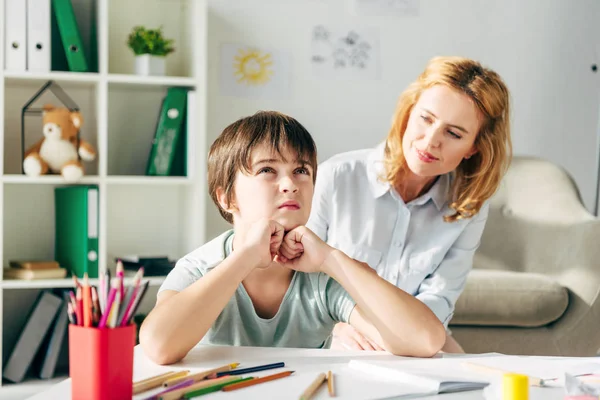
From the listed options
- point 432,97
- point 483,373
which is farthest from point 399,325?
point 432,97

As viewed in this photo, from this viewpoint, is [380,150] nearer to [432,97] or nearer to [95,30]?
[432,97]

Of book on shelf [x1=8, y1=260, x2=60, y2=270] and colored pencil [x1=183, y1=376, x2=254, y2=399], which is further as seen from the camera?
book on shelf [x1=8, y1=260, x2=60, y2=270]

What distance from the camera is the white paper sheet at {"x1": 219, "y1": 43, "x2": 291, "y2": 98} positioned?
10.2 feet

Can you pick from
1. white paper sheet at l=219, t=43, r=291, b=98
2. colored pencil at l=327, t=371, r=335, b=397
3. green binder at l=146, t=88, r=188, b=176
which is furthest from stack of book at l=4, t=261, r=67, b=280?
colored pencil at l=327, t=371, r=335, b=397

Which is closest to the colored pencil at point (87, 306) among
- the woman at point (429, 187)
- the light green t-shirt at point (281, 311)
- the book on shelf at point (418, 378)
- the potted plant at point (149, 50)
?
the book on shelf at point (418, 378)

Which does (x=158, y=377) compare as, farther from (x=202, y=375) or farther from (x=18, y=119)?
(x=18, y=119)

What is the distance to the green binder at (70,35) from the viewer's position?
8.33 feet

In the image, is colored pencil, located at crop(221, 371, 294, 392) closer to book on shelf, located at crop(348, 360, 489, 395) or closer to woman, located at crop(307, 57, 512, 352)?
book on shelf, located at crop(348, 360, 489, 395)

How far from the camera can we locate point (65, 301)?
256cm

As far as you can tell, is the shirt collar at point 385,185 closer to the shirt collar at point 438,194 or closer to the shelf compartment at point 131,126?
the shirt collar at point 438,194

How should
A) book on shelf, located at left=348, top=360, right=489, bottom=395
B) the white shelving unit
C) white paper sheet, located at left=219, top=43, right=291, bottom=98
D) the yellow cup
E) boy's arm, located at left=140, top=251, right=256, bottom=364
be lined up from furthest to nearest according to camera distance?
white paper sheet, located at left=219, top=43, right=291, bottom=98 < the white shelving unit < boy's arm, located at left=140, top=251, right=256, bottom=364 < book on shelf, located at left=348, top=360, right=489, bottom=395 < the yellow cup

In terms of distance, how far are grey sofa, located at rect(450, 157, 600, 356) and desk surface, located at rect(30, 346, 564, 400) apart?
148 centimetres

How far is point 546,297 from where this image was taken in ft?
8.12

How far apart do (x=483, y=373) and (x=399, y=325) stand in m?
0.20
